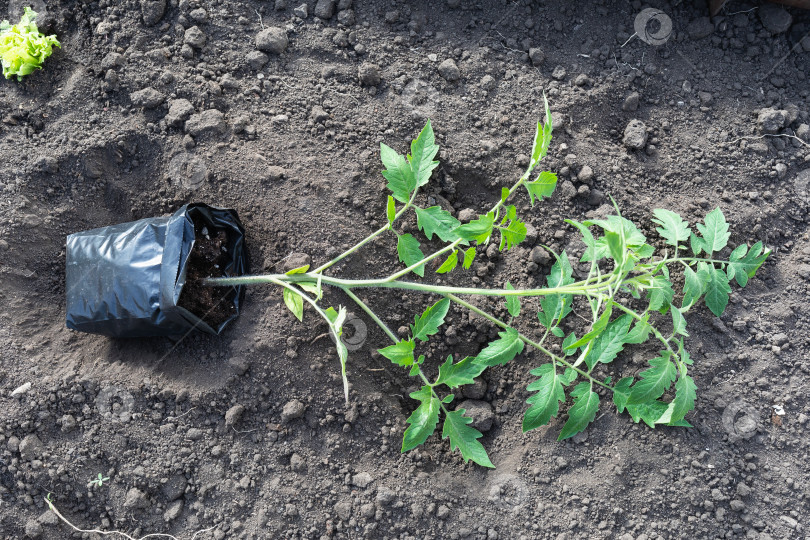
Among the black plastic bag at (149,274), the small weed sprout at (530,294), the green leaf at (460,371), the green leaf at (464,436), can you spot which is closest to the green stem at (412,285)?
the small weed sprout at (530,294)

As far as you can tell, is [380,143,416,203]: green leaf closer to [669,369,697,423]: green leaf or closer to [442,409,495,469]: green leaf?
[442,409,495,469]: green leaf

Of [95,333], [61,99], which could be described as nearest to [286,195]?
[95,333]

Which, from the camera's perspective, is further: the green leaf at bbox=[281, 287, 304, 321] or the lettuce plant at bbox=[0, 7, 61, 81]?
the lettuce plant at bbox=[0, 7, 61, 81]

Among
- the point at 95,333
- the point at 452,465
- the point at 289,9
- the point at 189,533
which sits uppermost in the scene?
the point at 289,9

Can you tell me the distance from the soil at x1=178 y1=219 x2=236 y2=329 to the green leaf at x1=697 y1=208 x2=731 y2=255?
208 cm

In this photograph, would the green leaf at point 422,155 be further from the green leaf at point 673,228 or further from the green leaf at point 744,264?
the green leaf at point 744,264

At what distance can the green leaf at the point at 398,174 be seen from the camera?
85.3 inches

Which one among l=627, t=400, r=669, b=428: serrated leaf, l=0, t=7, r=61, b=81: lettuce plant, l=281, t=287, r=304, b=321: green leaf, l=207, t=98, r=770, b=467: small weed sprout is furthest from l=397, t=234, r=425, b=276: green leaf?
l=0, t=7, r=61, b=81: lettuce plant

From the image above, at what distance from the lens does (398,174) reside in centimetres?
219

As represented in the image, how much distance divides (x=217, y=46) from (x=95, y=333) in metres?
1.50

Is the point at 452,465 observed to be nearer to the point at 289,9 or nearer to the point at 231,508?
the point at 231,508

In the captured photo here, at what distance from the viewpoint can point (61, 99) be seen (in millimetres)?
2857

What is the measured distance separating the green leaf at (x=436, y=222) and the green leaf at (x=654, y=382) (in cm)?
91

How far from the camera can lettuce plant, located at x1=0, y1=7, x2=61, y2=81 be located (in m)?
2.79
